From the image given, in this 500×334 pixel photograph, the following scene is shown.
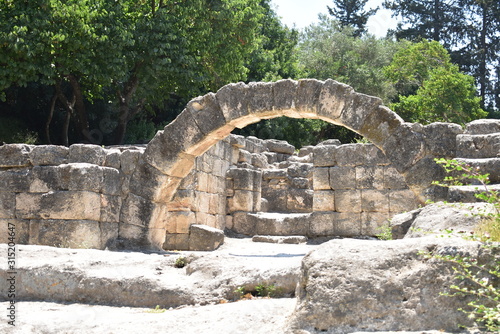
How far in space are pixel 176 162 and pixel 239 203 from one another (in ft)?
14.1

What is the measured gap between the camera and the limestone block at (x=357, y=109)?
8445mm

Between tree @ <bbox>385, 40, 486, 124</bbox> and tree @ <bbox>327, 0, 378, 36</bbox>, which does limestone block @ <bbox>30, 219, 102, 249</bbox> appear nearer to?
tree @ <bbox>385, 40, 486, 124</bbox>

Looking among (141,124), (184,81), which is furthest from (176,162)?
(141,124)

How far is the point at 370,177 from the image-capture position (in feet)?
38.9

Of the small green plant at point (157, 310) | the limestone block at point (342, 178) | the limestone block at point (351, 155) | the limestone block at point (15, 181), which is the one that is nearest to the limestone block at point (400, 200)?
the limestone block at point (342, 178)

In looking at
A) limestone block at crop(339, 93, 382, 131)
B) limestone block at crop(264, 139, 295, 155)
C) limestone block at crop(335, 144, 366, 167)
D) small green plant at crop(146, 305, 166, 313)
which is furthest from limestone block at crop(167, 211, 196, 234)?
limestone block at crop(264, 139, 295, 155)

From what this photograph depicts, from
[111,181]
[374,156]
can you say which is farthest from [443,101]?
[111,181]

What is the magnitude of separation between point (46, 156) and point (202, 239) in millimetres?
3662

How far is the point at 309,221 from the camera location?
1248 centimetres

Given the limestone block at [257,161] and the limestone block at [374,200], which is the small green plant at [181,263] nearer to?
the limestone block at [374,200]

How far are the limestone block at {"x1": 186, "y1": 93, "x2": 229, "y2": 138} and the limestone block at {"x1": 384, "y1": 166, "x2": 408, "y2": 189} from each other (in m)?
4.26

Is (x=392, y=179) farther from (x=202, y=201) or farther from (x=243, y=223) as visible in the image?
(x=202, y=201)

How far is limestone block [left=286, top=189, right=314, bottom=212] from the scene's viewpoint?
14.8 metres

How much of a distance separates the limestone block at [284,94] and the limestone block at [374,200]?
382 centimetres
